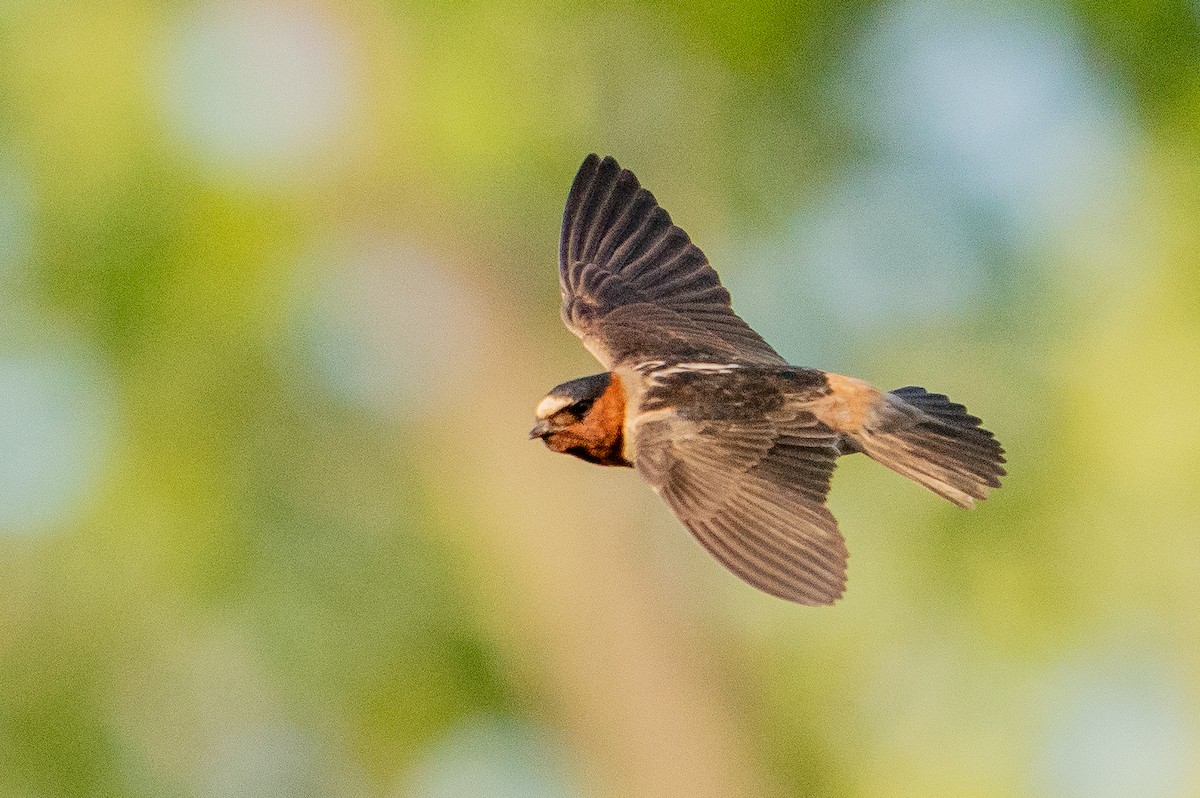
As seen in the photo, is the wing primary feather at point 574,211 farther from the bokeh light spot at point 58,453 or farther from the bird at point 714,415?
the bokeh light spot at point 58,453

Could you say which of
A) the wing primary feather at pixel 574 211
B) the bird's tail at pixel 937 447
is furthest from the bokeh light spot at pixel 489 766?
the bird's tail at pixel 937 447

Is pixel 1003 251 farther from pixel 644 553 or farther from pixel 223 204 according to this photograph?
pixel 223 204

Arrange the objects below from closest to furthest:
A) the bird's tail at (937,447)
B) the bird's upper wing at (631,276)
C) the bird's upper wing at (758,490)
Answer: the bird's upper wing at (758,490) < the bird's tail at (937,447) < the bird's upper wing at (631,276)

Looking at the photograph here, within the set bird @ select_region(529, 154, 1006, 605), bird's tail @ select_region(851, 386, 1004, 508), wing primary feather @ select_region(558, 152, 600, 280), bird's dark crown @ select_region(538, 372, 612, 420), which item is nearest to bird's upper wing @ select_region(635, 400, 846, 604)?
bird @ select_region(529, 154, 1006, 605)

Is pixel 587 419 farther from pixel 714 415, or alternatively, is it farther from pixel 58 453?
pixel 58 453

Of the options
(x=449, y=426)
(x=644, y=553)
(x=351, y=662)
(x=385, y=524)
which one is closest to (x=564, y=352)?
(x=644, y=553)

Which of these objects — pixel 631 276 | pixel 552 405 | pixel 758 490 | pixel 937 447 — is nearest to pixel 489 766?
pixel 631 276

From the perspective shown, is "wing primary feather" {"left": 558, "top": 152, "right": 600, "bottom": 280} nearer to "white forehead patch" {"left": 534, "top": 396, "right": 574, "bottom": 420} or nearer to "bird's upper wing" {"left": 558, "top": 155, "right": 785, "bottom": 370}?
"bird's upper wing" {"left": 558, "top": 155, "right": 785, "bottom": 370}
